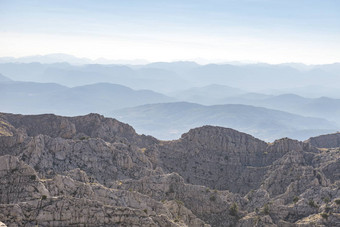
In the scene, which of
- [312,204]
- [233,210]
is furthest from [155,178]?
[312,204]

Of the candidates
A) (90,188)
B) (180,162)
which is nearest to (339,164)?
(180,162)

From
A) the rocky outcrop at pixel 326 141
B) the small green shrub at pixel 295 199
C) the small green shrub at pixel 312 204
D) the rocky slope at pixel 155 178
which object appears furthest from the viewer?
the rocky outcrop at pixel 326 141

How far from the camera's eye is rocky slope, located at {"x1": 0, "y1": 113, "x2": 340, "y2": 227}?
199 ft

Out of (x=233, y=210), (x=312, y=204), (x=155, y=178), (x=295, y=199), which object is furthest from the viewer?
(x=155, y=178)

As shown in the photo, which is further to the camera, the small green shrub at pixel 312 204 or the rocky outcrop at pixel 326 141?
the rocky outcrop at pixel 326 141

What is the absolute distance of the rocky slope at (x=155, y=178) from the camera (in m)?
60.6

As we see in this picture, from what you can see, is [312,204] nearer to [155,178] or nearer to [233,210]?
[233,210]

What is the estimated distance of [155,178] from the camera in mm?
98688

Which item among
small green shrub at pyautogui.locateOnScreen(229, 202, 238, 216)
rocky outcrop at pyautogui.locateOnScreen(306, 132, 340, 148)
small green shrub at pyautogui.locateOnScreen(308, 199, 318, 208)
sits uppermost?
rocky outcrop at pyautogui.locateOnScreen(306, 132, 340, 148)

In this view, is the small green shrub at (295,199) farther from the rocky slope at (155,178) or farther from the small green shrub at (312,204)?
the small green shrub at (312,204)

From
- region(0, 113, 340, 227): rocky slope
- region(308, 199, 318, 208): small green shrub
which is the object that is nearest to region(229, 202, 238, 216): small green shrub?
region(0, 113, 340, 227): rocky slope

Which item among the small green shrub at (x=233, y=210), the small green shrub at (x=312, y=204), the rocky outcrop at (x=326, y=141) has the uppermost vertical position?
the rocky outcrop at (x=326, y=141)

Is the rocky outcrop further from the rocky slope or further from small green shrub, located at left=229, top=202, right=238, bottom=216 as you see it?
small green shrub, located at left=229, top=202, right=238, bottom=216

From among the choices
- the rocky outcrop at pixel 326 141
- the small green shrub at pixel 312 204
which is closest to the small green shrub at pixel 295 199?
the small green shrub at pixel 312 204
